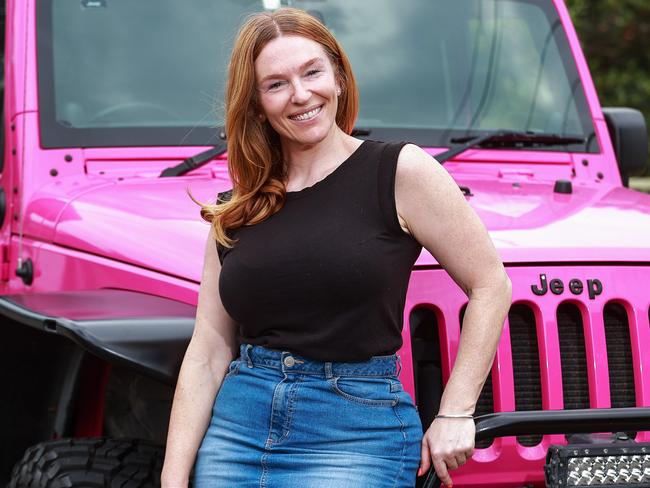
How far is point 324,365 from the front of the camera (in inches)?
96.2

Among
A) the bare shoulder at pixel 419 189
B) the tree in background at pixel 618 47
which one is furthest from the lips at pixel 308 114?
the tree in background at pixel 618 47

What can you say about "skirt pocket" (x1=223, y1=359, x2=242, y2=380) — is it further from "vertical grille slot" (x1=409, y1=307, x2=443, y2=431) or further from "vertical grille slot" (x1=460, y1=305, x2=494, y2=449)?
"vertical grille slot" (x1=460, y1=305, x2=494, y2=449)

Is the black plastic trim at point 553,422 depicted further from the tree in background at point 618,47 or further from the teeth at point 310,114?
the tree in background at point 618,47

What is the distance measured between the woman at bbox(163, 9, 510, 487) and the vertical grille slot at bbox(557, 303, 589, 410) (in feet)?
1.32

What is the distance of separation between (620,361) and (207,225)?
0.97m

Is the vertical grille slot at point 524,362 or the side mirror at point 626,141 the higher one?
the side mirror at point 626,141

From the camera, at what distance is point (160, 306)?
2.87 m

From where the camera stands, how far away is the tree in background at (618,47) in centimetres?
1964

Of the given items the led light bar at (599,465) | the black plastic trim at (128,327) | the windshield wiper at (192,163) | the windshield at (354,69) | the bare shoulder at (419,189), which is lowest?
the led light bar at (599,465)

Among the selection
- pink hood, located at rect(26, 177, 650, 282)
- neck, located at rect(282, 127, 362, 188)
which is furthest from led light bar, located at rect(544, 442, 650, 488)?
neck, located at rect(282, 127, 362, 188)

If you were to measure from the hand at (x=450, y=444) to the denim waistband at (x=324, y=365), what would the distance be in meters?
0.15

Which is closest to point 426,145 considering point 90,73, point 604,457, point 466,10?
point 466,10

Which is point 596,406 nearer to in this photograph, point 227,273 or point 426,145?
point 227,273

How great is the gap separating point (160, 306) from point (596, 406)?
3.19ft
